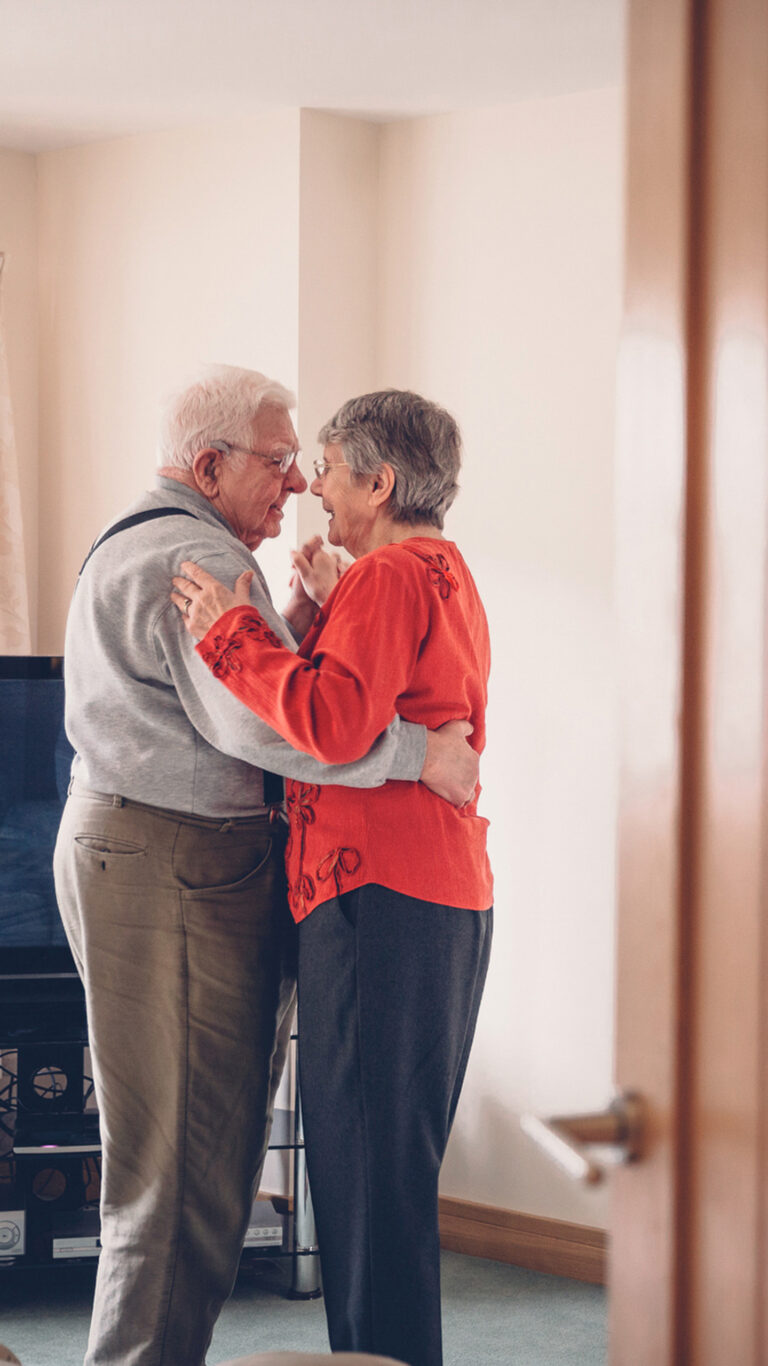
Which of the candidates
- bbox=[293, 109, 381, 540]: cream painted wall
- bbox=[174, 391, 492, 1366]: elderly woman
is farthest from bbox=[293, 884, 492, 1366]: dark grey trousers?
bbox=[293, 109, 381, 540]: cream painted wall

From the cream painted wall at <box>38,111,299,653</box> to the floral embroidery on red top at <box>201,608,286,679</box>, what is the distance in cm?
137

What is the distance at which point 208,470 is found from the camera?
6.60 ft

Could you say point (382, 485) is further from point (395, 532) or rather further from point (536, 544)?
point (536, 544)

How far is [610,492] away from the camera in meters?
2.97

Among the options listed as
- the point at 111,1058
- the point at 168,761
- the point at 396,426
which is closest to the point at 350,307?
the point at 396,426

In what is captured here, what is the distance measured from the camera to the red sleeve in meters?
1.74

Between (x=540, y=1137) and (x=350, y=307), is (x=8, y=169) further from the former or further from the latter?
(x=540, y=1137)

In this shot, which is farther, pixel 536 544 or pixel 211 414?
pixel 536 544

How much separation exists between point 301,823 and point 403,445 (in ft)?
1.76

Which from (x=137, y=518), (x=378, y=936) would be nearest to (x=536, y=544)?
(x=137, y=518)

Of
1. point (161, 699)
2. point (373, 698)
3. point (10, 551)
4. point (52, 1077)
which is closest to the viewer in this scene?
point (373, 698)

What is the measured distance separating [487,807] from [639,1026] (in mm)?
2304

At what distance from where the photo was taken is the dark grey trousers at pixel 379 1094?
1822 mm

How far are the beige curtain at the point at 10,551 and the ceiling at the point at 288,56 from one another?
544mm
